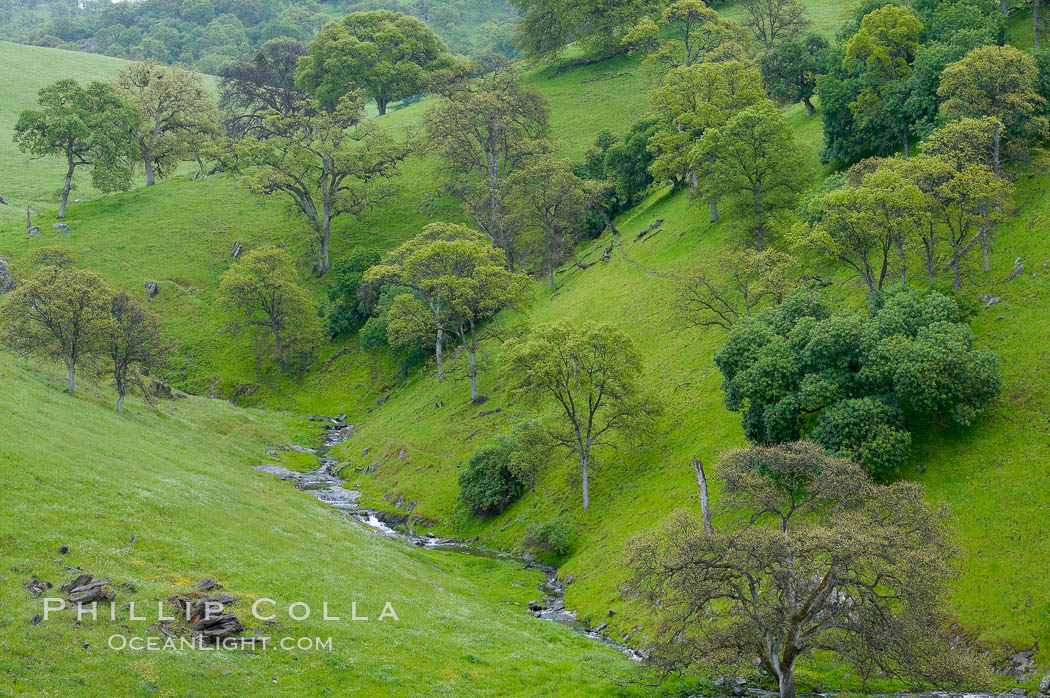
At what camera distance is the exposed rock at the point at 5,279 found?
9300 centimetres

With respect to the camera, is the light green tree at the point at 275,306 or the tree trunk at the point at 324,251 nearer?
the light green tree at the point at 275,306

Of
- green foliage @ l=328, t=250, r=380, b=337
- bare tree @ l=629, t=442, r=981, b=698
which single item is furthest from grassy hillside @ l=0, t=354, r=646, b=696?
green foliage @ l=328, t=250, r=380, b=337

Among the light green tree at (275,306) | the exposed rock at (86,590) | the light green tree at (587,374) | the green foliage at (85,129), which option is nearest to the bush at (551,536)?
the light green tree at (587,374)

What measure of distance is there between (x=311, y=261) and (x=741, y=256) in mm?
77911

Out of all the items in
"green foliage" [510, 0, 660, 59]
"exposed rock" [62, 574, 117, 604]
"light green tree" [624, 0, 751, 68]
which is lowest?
"exposed rock" [62, 574, 117, 604]

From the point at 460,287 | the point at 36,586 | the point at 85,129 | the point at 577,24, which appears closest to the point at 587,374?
the point at 460,287

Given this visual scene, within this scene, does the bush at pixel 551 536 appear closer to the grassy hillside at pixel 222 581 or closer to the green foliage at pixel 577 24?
the grassy hillside at pixel 222 581

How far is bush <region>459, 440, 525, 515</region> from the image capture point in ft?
219

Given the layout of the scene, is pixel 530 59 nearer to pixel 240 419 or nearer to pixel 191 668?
pixel 240 419

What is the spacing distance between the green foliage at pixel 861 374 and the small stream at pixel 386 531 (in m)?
17.5

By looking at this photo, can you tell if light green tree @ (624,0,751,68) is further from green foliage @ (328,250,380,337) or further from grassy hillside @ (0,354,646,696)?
grassy hillside @ (0,354,646,696)

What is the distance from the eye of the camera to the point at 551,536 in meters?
58.1

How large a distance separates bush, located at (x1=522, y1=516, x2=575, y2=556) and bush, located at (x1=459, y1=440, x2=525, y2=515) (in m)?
6.69

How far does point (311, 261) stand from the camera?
4889 inches
